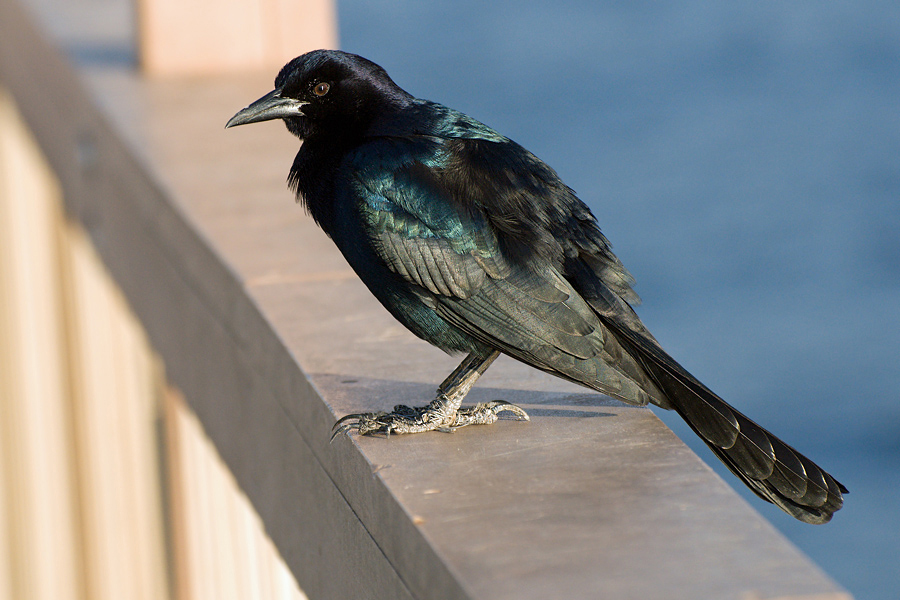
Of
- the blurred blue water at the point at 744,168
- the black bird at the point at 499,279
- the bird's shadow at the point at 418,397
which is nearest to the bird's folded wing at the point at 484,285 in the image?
the black bird at the point at 499,279

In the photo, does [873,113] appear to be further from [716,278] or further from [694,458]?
[694,458]

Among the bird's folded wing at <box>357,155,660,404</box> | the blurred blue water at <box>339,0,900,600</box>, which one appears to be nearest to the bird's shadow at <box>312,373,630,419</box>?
the bird's folded wing at <box>357,155,660,404</box>

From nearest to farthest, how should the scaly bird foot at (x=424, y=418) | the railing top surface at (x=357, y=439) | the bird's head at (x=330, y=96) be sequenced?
the railing top surface at (x=357, y=439) < the scaly bird foot at (x=424, y=418) < the bird's head at (x=330, y=96)

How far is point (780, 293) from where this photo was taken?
953cm

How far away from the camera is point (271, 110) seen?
263 centimetres

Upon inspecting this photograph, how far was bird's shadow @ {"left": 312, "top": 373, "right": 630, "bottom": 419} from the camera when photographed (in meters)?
2.52

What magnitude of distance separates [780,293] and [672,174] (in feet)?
7.42

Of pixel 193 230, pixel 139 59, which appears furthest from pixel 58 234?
pixel 193 230

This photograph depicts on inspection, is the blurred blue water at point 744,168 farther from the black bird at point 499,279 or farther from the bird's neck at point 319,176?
the bird's neck at point 319,176

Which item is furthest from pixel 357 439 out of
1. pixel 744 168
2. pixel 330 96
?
pixel 744 168

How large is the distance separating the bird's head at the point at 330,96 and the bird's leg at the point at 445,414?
23.0 inches

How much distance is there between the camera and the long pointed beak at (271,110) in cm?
261

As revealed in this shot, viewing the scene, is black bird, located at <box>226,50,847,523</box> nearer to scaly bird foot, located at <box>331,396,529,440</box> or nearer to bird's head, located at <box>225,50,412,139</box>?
scaly bird foot, located at <box>331,396,529,440</box>

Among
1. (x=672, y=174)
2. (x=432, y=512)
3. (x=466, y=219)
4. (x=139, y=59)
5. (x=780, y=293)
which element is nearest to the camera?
(x=432, y=512)
